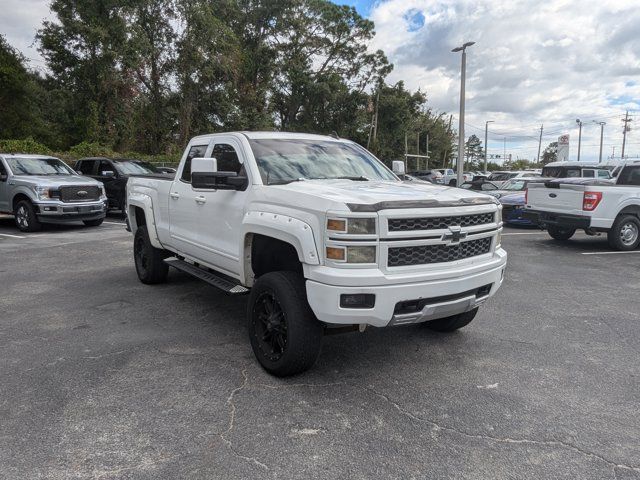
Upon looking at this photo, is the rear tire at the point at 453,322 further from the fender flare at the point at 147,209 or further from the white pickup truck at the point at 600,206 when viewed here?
the white pickup truck at the point at 600,206

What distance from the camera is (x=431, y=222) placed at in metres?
3.62

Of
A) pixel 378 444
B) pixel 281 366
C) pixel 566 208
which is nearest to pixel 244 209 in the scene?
pixel 281 366

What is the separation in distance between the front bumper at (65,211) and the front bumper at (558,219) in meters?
10.5

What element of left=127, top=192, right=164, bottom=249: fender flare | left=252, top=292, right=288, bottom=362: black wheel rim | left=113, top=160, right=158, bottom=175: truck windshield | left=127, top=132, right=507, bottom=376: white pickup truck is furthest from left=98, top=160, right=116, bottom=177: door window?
left=252, top=292, right=288, bottom=362: black wheel rim

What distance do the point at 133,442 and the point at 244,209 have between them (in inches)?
81.5

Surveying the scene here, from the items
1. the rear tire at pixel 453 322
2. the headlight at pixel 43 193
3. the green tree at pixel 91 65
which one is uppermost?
the green tree at pixel 91 65

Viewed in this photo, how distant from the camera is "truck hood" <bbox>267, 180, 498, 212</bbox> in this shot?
3.43 metres

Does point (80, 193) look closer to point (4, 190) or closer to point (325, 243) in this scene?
point (4, 190)

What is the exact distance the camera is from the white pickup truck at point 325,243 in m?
3.37

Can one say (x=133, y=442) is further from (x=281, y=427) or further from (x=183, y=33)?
(x=183, y=33)

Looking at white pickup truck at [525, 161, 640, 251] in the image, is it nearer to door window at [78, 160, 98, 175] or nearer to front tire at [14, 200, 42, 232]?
front tire at [14, 200, 42, 232]

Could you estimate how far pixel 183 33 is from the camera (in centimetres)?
2630

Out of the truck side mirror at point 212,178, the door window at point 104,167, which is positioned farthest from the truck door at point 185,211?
the door window at point 104,167

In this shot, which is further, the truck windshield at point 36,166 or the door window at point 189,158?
the truck windshield at point 36,166
